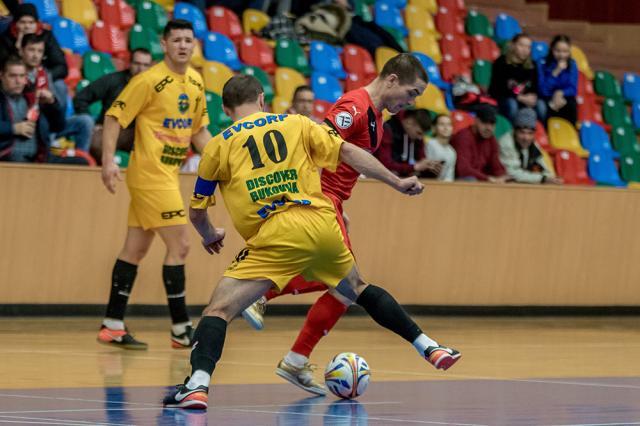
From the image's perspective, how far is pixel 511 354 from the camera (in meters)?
11.2

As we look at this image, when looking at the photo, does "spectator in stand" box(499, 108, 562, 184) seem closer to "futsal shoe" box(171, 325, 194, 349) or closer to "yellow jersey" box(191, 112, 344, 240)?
"futsal shoe" box(171, 325, 194, 349)

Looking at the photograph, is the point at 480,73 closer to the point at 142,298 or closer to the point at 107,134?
the point at 142,298

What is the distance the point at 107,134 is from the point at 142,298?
125 inches

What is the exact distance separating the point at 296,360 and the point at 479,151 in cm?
780

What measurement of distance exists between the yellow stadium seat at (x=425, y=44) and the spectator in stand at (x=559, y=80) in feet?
4.80

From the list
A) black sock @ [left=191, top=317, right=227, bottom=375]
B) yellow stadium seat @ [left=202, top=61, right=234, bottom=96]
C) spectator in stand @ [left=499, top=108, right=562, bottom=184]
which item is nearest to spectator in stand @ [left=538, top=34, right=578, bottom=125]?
spectator in stand @ [left=499, top=108, right=562, bottom=184]

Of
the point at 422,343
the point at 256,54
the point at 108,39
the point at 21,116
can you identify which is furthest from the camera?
the point at 256,54

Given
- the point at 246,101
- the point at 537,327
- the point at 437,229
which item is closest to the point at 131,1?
the point at 437,229

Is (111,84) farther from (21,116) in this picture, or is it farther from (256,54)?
(256,54)

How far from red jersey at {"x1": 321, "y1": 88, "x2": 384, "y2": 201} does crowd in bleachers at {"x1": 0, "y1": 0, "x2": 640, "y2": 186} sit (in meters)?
4.66

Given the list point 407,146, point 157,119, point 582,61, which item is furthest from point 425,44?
point 157,119

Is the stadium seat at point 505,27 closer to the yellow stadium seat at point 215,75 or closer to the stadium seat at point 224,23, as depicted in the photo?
the stadium seat at point 224,23

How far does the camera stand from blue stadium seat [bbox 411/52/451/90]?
18.8 meters

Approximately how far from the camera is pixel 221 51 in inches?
670
